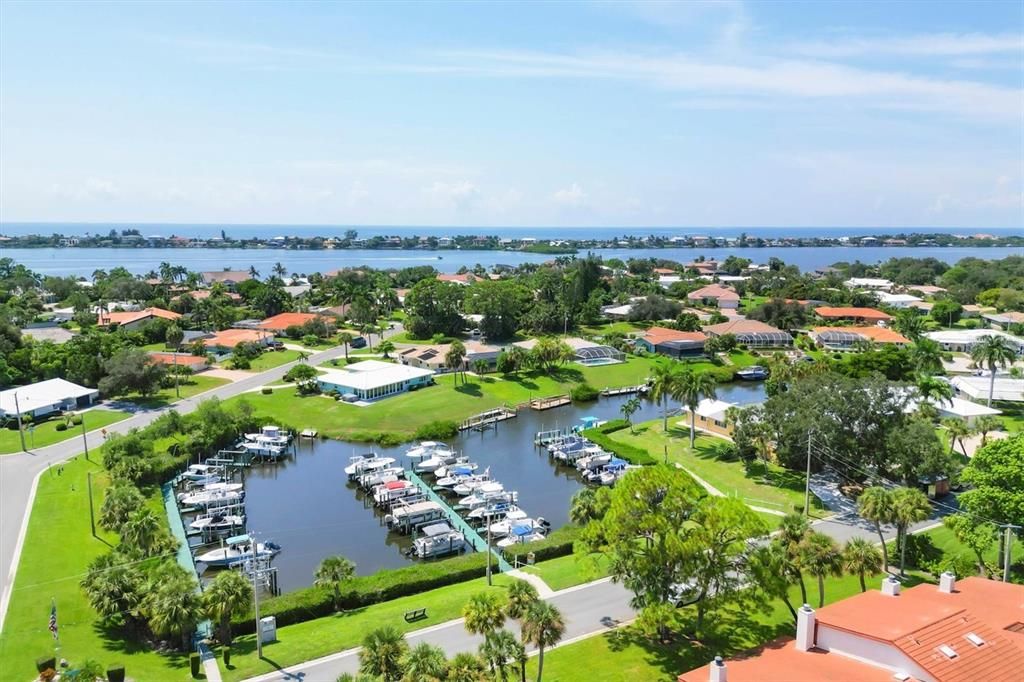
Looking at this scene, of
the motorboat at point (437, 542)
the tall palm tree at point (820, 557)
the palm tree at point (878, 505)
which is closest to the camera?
the tall palm tree at point (820, 557)

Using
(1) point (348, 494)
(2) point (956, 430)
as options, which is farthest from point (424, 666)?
(2) point (956, 430)

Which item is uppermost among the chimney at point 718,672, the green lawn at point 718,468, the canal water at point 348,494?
the chimney at point 718,672

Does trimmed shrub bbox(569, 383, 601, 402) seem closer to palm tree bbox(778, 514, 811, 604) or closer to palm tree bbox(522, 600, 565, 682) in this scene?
palm tree bbox(778, 514, 811, 604)

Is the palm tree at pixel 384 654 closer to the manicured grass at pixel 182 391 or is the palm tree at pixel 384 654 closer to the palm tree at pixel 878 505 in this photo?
the palm tree at pixel 878 505

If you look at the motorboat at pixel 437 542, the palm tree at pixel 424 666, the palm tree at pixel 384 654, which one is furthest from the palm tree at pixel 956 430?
the palm tree at pixel 384 654

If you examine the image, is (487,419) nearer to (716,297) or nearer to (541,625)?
(541,625)

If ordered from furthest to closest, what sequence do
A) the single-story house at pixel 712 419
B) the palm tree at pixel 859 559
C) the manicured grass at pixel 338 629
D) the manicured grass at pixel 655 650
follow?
the single-story house at pixel 712 419 → the palm tree at pixel 859 559 → the manicured grass at pixel 338 629 → the manicured grass at pixel 655 650
